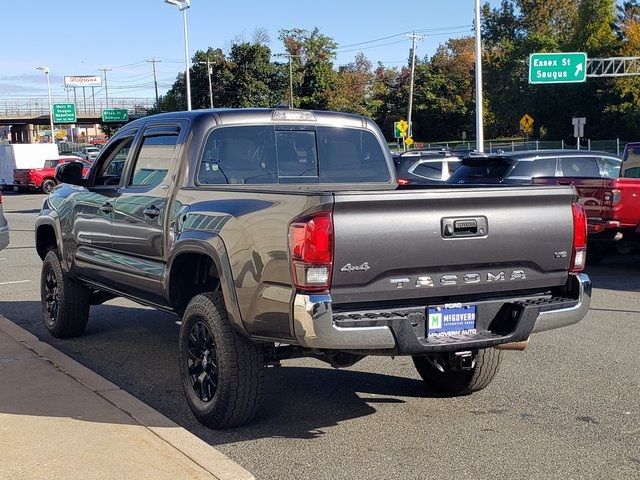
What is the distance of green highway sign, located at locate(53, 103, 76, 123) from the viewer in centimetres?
7700

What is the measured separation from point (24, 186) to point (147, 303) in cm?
3530

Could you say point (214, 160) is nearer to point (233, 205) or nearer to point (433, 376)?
point (233, 205)

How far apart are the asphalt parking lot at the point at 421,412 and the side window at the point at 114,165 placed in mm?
1601

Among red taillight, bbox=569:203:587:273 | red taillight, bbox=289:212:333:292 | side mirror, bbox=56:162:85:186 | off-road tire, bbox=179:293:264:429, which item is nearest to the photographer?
red taillight, bbox=289:212:333:292

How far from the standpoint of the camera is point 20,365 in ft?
22.7

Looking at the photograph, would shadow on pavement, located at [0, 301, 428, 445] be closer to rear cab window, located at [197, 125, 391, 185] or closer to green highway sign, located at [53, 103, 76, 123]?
rear cab window, located at [197, 125, 391, 185]

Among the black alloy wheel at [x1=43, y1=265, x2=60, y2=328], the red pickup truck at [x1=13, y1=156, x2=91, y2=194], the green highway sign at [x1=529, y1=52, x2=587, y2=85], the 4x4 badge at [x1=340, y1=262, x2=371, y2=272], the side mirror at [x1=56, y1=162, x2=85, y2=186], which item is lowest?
the red pickup truck at [x1=13, y1=156, x2=91, y2=194]

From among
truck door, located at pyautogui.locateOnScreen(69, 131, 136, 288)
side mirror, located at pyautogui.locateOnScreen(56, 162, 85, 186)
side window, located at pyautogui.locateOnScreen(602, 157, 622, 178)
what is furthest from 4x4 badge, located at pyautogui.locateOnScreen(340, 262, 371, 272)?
side window, located at pyautogui.locateOnScreen(602, 157, 622, 178)

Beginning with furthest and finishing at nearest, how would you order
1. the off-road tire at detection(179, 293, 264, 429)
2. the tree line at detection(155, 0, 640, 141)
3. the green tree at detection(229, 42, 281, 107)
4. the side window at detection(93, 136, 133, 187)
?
1. the green tree at detection(229, 42, 281, 107)
2. the tree line at detection(155, 0, 640, 141)
3. the side window at detection(93, 136, 133, 187)
4. the off-road tire at detection(179, 293, 264, 429)

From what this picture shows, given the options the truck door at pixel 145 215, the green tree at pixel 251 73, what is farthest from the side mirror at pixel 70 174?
the green tree at pixel 251 73

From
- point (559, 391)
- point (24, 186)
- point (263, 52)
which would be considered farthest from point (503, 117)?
point (559, 391)

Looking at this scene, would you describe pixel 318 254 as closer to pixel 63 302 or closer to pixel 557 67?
pixel 63 302

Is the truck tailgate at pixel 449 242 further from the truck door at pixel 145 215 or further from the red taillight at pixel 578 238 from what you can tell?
the truck door at pixel 145 215

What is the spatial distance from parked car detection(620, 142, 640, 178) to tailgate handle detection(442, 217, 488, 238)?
9.34 m
